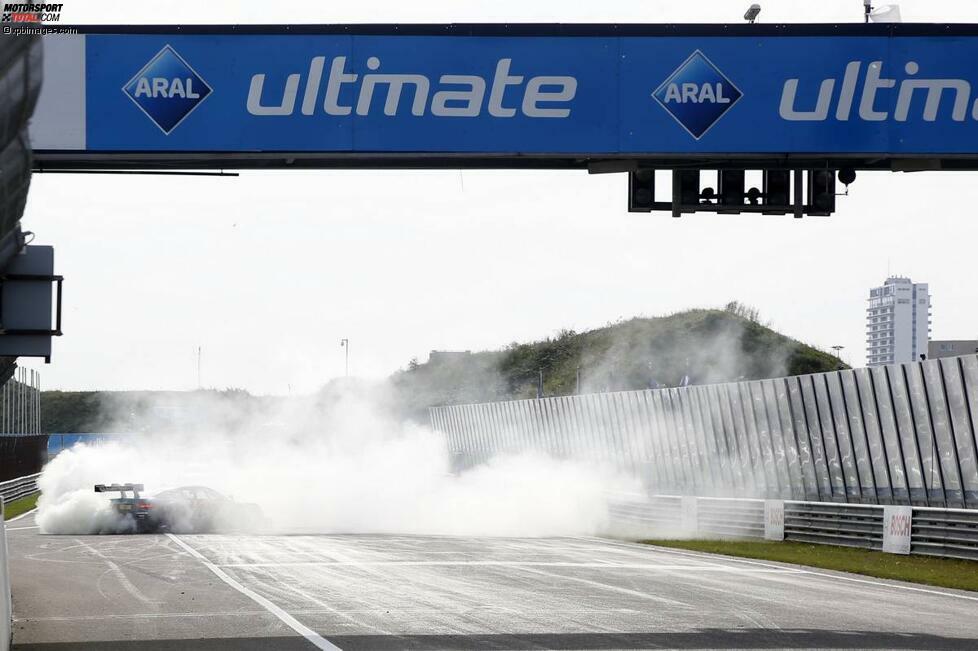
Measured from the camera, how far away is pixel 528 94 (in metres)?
14.1

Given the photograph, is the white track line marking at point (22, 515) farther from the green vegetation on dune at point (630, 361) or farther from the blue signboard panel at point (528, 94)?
the green vegetation on dune at point (630, 361)

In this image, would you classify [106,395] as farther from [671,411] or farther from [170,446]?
[671,411]

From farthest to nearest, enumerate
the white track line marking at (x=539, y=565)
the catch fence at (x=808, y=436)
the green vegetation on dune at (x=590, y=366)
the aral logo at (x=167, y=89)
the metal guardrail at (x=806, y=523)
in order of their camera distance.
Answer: the green vegetation on dune at (x=590, y=366)
the catch fence at (x=808, y=436)
the metal guardrail at (x=806, y=523)
the white track line marking at (x=539, y=565)
the aral logo at (x=167, y=89)

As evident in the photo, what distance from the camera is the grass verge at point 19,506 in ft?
136

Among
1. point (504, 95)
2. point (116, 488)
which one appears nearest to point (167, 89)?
point (504, 95)

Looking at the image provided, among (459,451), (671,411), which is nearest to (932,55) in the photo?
(671,411)

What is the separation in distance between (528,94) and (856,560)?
1239 centimetres

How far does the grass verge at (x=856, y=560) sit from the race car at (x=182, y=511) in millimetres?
9491

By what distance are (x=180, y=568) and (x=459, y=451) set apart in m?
53.2

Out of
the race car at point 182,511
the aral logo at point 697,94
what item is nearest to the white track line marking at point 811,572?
the aral logo at point 697,94

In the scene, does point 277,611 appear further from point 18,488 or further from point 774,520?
point 18,488

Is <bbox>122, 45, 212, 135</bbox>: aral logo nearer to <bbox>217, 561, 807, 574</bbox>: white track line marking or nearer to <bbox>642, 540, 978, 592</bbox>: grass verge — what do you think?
<bbox>217, 561, 807, 574</bbox>: white track line marking

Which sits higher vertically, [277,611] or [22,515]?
[277,611]
